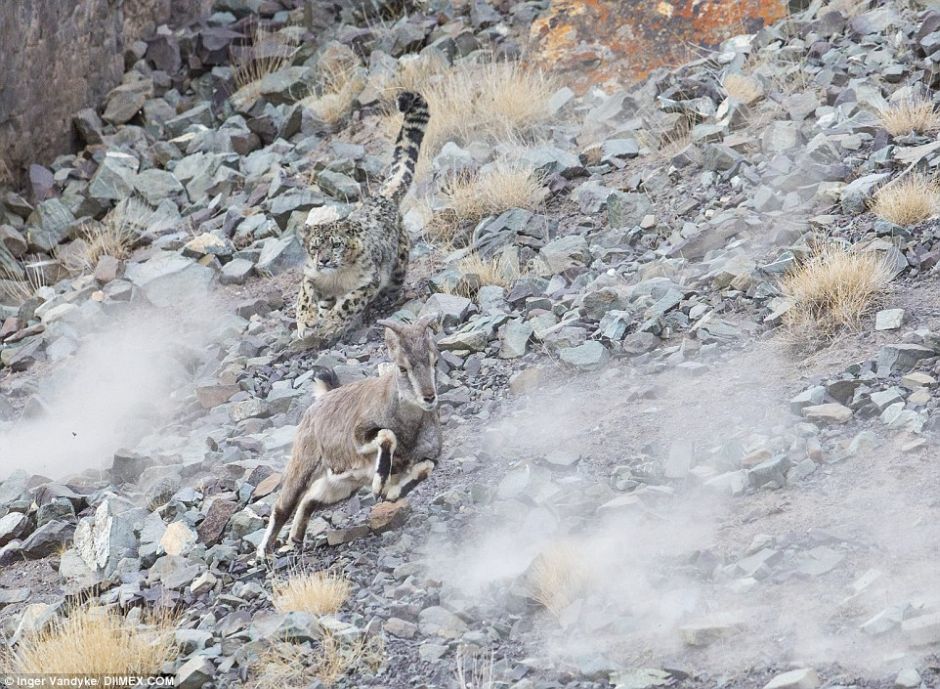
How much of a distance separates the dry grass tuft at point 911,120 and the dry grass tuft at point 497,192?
9.35ft

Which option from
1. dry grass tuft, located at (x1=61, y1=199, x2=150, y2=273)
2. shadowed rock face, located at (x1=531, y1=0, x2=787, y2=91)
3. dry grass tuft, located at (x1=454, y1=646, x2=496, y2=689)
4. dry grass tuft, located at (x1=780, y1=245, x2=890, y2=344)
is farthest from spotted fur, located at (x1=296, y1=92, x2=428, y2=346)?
dry grass tuft, located at (x1=454, y1=646, x2=496, y2=689)

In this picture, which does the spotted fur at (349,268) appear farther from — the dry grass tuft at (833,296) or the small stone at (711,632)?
the small stone at (711,632)

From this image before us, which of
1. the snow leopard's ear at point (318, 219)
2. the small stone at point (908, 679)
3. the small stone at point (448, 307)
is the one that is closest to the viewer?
the small stone at point (908, 679)

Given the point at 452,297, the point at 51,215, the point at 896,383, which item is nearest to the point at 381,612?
the point at 896,383

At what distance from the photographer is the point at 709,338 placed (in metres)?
8.67

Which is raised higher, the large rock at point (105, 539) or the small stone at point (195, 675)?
the small stone at point (195, 675)

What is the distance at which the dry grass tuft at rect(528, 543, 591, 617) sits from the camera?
614 cm

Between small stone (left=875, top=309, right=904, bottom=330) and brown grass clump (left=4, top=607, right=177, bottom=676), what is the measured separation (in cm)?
449

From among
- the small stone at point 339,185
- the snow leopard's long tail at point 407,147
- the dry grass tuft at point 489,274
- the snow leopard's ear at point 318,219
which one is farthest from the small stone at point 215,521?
the small stone at point 339,185

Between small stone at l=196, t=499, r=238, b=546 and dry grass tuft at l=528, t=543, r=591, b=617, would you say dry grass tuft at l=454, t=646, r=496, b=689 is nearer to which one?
dry grass tuft at l=528, t=543, r=591, b=617

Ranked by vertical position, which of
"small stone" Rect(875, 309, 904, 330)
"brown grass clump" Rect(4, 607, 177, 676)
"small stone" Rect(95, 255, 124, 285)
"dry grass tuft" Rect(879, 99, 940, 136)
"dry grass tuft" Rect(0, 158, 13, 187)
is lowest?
"small stone" Rect(95, 255, 124, 285)

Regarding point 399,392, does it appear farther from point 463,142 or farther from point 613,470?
point 463,142

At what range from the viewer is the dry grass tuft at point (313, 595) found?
6660 mm

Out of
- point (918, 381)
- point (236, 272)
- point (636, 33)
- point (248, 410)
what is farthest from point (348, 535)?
point (636, 33)
